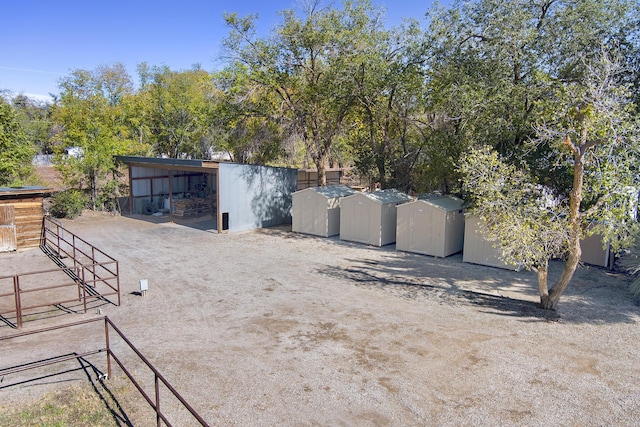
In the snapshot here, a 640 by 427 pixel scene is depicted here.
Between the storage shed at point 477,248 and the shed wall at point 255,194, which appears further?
the shed wall at point 255,194

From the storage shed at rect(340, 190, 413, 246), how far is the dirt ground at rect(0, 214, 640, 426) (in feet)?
8.31

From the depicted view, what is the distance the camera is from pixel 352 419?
625 centimetres

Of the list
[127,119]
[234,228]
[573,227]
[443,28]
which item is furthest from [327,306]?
[127,119]

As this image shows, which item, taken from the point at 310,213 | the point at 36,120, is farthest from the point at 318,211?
the point at 36,120

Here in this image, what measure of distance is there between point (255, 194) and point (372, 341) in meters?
13.6

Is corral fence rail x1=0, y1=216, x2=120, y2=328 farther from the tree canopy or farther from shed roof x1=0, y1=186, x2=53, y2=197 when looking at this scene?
the tree canopy

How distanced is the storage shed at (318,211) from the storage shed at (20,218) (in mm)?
9587

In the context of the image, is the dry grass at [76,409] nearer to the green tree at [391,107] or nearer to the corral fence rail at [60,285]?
the corral fence rail at [60,285]

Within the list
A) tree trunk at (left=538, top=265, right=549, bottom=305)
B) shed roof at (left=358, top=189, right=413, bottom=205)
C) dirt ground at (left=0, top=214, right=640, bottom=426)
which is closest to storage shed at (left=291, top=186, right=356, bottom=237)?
shed roof at (left=358, top=189, right=413, bottom=205)

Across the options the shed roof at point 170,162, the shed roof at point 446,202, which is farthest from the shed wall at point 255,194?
the shed roof at point 446,202

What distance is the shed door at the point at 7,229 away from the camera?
1564cm

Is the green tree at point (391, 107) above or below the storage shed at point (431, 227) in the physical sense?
above

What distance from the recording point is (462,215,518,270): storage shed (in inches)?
580

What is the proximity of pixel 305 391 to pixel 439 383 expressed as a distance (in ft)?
6.90
